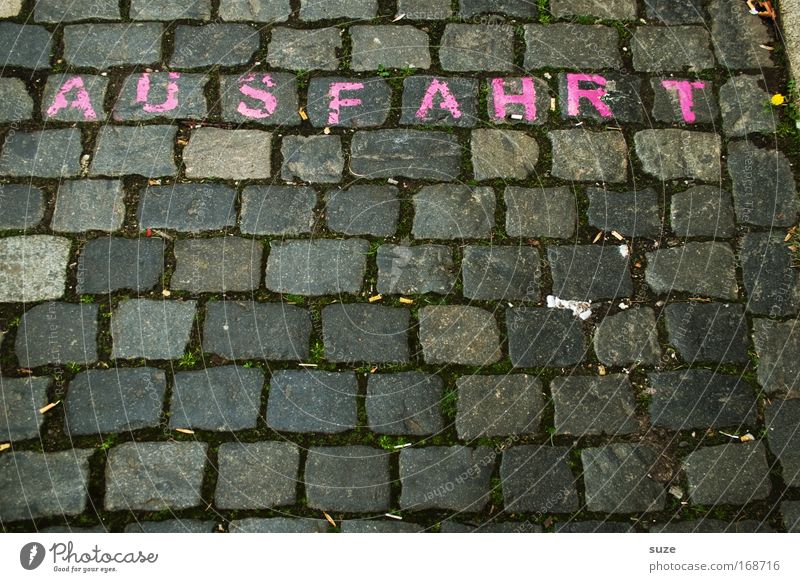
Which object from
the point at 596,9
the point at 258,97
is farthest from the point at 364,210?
the point at 596,9

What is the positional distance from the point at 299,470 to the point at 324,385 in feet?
1.17

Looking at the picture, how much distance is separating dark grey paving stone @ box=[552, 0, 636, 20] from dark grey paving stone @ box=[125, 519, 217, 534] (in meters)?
2.87

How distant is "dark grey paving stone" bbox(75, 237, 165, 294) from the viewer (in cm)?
307

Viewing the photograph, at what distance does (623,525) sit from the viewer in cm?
284

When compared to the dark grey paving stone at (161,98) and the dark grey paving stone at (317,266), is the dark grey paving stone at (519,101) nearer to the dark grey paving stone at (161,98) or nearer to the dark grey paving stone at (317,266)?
the dark grey paving stone at (317,266)

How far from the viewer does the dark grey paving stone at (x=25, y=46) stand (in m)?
3.41

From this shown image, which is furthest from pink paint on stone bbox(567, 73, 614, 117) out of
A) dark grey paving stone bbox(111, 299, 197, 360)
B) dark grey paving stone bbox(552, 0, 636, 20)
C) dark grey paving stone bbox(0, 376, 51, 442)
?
dark grey paving stone bbox(0, 376, 51, 442)

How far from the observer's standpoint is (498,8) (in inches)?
141

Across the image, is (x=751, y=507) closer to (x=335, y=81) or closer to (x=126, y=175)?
(x=335, y=81)

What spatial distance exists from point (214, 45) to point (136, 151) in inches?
25.9

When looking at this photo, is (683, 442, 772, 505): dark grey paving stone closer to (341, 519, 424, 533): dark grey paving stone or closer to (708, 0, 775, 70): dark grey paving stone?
(341, 519, 424, 533): dark grey paving stone

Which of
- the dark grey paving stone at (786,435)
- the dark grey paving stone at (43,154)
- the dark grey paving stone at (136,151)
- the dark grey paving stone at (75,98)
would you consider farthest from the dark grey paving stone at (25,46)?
the dark grey paving stone at (786,435)

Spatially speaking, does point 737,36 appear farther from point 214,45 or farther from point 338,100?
point 214,45

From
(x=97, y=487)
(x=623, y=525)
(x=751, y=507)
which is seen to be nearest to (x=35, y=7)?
(x=97, y=487)
